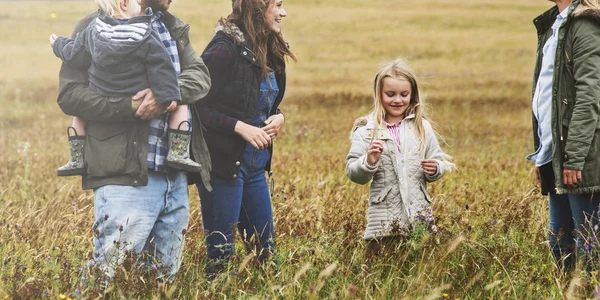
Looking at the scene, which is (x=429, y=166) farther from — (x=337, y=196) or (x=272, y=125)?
(x=337, y=196)

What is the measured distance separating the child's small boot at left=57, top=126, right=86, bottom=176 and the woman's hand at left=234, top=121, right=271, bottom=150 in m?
0.85

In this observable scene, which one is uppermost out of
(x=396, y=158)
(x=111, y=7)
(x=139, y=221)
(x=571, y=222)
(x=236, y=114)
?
(x=111, y=7)

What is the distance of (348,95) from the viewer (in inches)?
665

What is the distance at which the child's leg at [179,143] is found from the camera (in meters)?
3.88

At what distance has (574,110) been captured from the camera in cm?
434

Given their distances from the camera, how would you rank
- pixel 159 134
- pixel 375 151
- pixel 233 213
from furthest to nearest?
pixel 233 213, pixel 375 151, pixel 159 134

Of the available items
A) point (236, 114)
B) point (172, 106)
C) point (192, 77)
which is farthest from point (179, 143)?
point (236, 114)

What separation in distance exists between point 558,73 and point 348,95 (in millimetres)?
12504

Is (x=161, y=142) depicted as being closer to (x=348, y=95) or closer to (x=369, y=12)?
(x=348, y=95)

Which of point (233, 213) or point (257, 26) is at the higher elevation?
point (257, 26)

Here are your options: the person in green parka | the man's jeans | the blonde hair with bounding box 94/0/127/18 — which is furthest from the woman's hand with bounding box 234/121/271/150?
the man's jeans

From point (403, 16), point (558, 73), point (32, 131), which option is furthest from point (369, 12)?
point (558, 73)

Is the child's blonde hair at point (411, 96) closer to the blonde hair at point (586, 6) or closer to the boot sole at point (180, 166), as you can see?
the blonde hair at point (586, 6)

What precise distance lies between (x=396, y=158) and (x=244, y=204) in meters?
0.90
